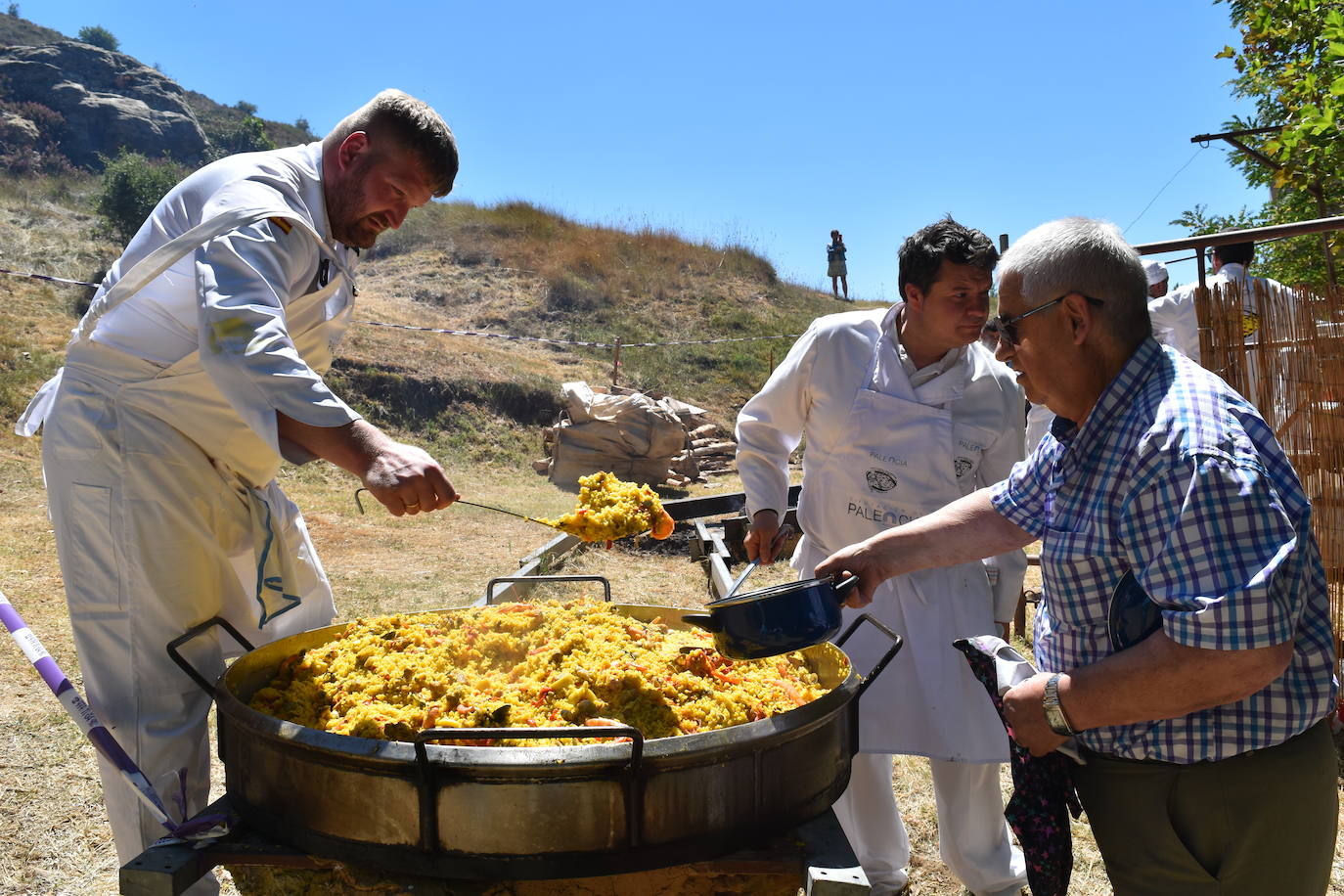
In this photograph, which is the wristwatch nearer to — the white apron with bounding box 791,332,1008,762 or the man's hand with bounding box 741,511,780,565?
the white apron with bounding box 791,332,1008,762

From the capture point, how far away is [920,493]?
3.06m

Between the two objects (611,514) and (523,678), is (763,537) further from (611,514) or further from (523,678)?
(523,678)

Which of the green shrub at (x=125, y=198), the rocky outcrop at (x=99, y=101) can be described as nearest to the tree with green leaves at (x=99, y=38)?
the rocky outcrop at (x=99, y=101)

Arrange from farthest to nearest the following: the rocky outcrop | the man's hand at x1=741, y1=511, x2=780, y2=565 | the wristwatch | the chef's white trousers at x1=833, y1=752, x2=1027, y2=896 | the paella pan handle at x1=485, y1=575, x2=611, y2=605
Answer: 1. the rocky outcrop
2. the man's hand at x1=741, y1=511, x2=780, y2=565
3. the chef's white trousers at x1=833, y1=752, x2=1027, y2=896
4. the paella pan handle at x1=485, y1=575, x2=611, y2=605
5. the wristwatch

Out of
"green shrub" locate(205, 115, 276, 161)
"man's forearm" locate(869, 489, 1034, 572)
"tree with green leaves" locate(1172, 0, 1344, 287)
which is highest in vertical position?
"green shrub" locate(205, 115, 276, 161)

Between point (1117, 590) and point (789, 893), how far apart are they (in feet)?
2.97

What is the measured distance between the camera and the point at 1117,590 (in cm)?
174

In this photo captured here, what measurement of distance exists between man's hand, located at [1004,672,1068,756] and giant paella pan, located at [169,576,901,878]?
1.38 feet

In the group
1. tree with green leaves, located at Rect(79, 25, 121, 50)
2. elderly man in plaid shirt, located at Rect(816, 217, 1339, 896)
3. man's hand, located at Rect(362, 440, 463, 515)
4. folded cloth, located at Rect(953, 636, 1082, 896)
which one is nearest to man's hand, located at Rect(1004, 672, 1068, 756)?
elderly man in plaid shirt, located at Rect(816, 217, 1339, 896)

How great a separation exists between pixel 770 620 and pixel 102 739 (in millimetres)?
1520

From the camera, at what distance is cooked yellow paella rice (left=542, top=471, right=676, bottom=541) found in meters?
2.75

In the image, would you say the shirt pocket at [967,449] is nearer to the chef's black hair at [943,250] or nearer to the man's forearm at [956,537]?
the chef's black hair at [943,250]

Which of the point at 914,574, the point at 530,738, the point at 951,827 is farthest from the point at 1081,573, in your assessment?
the point at 951,827

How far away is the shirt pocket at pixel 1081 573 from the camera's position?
175cm
